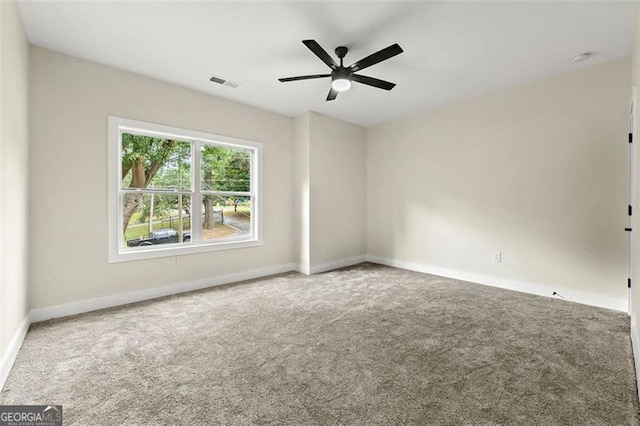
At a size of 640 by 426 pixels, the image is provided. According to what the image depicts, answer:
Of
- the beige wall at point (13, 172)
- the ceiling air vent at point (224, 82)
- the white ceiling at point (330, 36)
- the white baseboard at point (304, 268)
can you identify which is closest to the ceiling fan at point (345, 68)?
the white ceiling at point (330, 36)

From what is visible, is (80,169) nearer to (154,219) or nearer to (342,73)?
(154,219)

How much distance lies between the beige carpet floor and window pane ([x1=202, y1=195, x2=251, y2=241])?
1156 mm

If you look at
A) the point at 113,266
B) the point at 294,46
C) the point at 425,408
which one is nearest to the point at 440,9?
the point at 294,46

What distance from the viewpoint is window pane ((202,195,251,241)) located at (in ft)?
13.9

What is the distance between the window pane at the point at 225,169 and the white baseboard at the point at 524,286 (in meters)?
3.03

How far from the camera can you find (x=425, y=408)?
1644mm

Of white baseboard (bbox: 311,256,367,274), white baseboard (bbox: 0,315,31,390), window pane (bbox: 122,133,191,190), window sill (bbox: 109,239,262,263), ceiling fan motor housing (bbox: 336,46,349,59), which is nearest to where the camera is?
white baseboard (bbox: 0,315,31,390)

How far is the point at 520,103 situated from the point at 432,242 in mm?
2296

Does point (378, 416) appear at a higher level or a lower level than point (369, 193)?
lower

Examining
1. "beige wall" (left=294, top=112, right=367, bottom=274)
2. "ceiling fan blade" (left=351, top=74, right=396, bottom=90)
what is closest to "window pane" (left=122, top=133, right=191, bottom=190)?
"beige wall" (left=294, top=112, right=367, bottom=274)

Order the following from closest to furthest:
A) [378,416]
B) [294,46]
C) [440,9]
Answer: [378,416] → [440,9] → [294,46]

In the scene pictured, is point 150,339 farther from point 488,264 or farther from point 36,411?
point 488,264

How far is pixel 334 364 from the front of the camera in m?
2.10

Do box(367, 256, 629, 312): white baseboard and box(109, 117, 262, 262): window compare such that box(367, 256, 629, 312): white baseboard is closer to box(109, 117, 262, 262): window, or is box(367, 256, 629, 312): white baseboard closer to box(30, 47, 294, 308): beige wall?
box(109, 117, 262, 262): window
